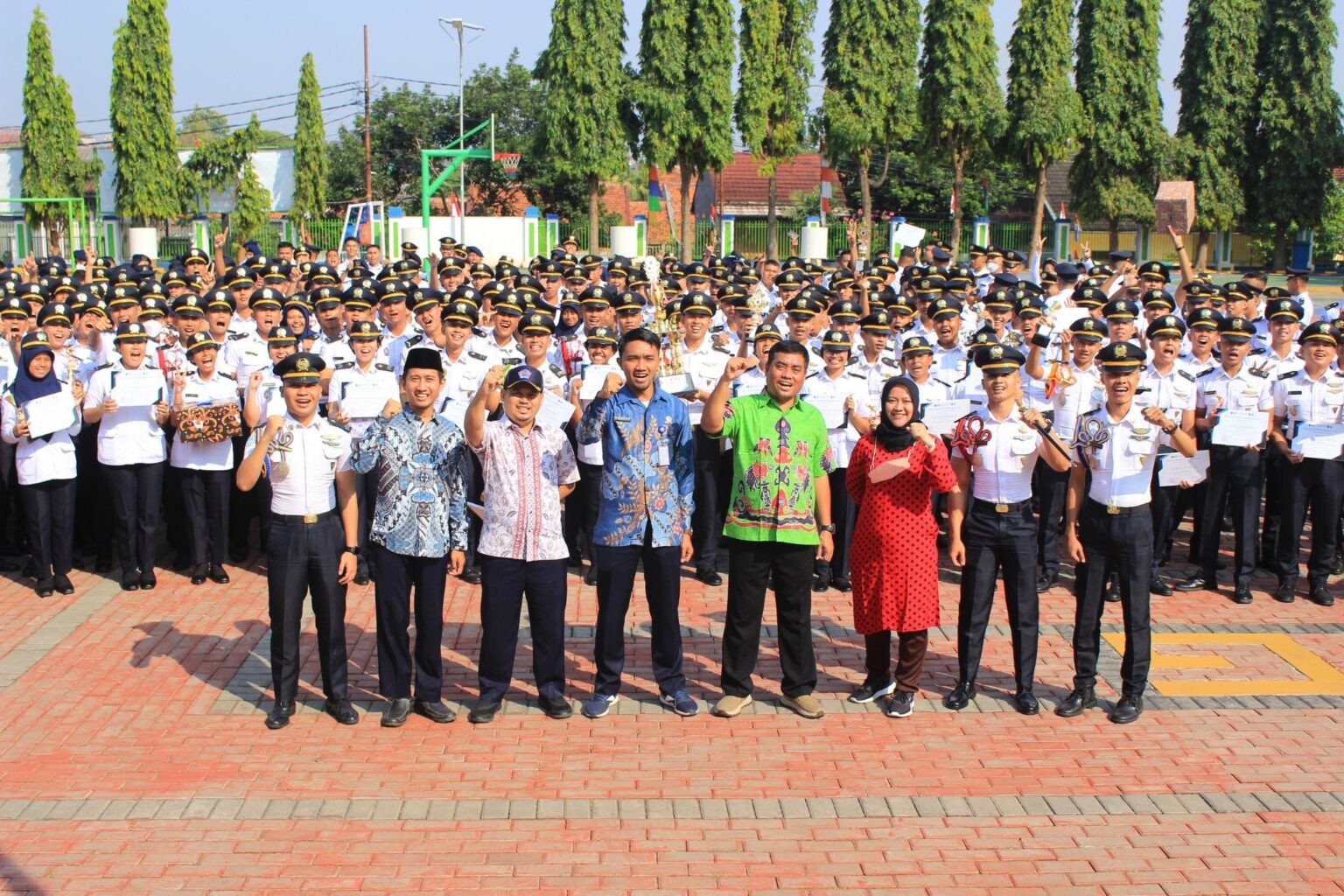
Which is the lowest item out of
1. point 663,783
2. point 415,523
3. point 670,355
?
point 663,783

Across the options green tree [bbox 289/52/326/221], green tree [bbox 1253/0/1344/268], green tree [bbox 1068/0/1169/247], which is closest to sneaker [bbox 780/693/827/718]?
green tree [bbox 1068/0/1169/247]

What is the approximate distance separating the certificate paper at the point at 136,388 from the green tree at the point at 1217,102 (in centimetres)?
3390

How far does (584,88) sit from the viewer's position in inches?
1302

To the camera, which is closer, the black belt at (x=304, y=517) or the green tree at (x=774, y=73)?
the black belt at (x=304, y=517)

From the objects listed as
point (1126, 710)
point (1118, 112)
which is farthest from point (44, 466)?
point (1118, 112)

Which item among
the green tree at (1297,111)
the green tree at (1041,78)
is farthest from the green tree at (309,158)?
the green tree at (1297,111)

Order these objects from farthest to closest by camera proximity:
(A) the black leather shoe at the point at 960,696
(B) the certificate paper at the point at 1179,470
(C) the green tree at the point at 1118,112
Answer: (C) the green tree at the point at 1118,112
(B) the certificate paper at the point at 1179,470
(A) the black leather shoe at the point at 960,696

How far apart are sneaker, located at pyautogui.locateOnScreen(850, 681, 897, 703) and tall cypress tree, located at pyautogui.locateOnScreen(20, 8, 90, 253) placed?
1388 inches

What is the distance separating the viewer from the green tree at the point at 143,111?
115ft

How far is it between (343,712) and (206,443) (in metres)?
3.09

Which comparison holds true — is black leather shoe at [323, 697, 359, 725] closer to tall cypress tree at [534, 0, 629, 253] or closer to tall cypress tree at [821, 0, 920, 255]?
tall cypress tree at [534, 0, 629, 253]

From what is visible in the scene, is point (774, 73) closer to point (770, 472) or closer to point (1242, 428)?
point (1242, 428)

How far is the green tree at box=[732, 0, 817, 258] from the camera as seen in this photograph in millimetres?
32906

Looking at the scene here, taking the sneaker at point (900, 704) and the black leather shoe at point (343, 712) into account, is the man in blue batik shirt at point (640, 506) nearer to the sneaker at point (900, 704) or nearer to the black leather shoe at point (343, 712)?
the sneaker at point (900, 704)
